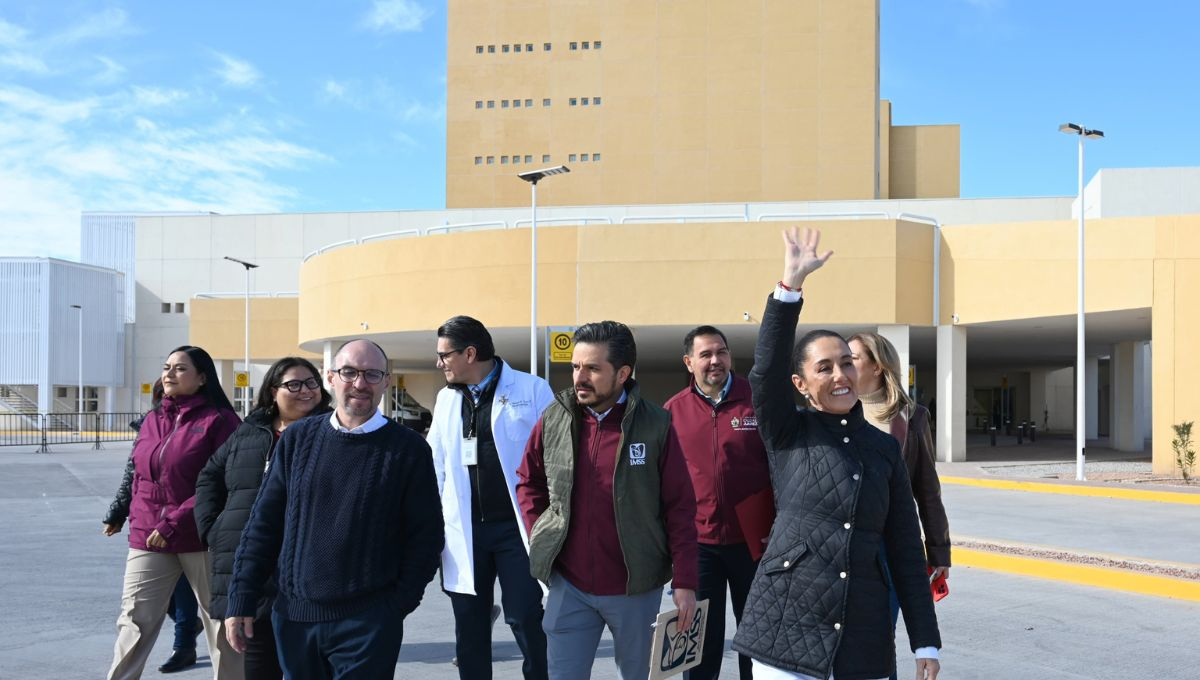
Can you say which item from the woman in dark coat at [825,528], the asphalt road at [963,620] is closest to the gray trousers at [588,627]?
the woman in dark coat at [825,528]

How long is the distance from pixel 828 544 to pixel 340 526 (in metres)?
1.76

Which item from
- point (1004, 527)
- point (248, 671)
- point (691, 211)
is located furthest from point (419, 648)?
point (691, 211)

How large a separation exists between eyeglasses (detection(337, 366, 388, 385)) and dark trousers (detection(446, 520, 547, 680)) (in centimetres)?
143

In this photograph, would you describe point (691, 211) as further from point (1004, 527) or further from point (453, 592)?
point (453, 592)

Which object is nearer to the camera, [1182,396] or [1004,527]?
[1004,527]

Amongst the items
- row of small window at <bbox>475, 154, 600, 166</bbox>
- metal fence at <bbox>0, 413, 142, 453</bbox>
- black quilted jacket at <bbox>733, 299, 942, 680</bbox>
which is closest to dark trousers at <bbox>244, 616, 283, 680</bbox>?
black quilted jacket at <bbox>733, 299, 942, 680</bbox>

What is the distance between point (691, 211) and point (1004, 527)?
34.0m

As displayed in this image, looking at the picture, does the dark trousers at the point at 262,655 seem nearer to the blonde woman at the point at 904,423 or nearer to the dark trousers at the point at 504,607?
the dark trousers at the point at 504,607

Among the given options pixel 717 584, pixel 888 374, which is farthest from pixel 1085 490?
pixel 888 374

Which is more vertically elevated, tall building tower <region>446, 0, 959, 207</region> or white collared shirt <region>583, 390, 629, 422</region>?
tall building tower <region>446, 0, 959, 207</region>

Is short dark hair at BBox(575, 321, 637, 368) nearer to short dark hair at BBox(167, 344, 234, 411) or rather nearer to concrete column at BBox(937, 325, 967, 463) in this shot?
short dark hair at BBox(167, 344, 234, 411)

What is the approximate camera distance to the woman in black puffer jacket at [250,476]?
13.9 ft

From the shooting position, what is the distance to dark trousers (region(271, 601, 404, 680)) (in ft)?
11.6

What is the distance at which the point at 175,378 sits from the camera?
17.8ft
